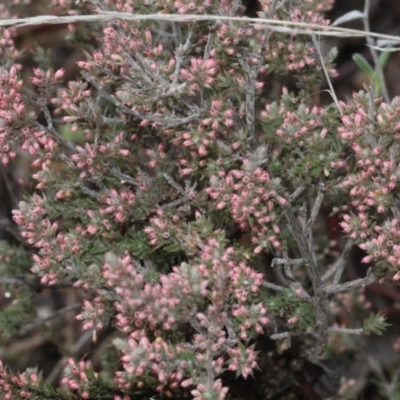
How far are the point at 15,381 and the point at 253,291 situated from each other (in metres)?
0.69

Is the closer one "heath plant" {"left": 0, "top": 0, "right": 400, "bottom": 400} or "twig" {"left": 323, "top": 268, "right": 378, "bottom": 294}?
"heath plant" {"left": 0, "top": 0, "right": 400, "bottom": 400}

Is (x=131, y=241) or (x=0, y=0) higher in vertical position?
(x=0, y=0)

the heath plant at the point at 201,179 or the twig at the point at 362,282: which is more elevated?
the heath plant at the point at 201,179

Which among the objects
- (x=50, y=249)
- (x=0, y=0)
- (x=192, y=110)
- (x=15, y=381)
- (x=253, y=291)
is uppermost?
(x=0, y=0)

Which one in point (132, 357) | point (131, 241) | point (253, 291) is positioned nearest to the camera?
point (132, 357)

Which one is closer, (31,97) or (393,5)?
(31,97)

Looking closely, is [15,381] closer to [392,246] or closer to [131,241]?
[131,241]

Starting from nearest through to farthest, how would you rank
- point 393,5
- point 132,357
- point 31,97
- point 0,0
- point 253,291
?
point 132,357, point 253,291, point 31,97, point 0,0, point 393,5

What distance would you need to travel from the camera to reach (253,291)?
1.80m

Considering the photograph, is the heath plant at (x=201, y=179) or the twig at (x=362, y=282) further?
the twig at (x=362, y=282)

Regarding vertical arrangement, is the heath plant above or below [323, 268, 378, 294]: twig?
above

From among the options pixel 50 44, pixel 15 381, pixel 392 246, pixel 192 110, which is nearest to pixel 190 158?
pixel 192 110

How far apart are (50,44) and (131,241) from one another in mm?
2601

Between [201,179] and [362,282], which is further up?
[201,179]
